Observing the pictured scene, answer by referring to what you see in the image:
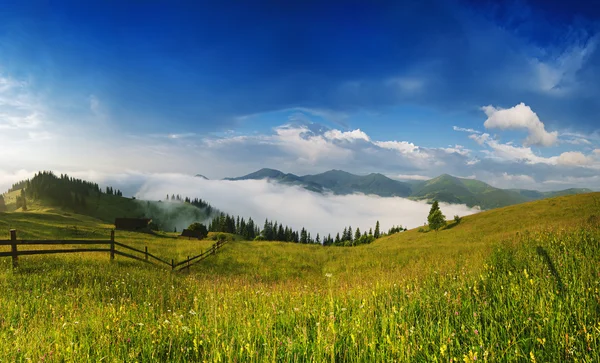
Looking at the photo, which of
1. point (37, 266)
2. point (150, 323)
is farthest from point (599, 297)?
point (37, 266)

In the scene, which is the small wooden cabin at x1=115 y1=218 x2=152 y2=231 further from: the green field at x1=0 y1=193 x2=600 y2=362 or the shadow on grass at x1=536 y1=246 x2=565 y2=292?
the shadow on grass at x1=536 y1=246 x2=565 y2=292

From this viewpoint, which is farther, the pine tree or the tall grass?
the pine tree

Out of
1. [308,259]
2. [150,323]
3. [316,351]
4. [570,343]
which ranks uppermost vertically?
[570,343]

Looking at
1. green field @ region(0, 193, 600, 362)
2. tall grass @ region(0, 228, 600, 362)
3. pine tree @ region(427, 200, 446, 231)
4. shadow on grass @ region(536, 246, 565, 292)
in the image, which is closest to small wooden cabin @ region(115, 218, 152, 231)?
pine tree @ region(427, 200, 446, 231)

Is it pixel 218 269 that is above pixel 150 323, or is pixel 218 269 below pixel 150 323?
below

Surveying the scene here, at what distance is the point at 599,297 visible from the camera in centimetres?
396

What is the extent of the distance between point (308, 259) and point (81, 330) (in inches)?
1063

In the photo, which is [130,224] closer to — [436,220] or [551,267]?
[436,220]

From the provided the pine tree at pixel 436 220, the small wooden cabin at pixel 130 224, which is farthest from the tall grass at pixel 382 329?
the small wooden cabin at pixel 130 224

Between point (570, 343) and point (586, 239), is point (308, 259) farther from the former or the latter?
point (570, 343)

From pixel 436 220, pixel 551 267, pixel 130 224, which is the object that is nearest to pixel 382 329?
pixel 551 267

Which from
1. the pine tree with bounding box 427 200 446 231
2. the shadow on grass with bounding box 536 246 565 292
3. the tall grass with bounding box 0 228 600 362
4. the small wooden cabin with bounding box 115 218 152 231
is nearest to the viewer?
the tall grass with bounding box 0 228 600 362

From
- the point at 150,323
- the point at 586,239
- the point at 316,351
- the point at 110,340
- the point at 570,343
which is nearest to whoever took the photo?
the point at 570,343

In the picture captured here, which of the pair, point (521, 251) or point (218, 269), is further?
point (218, 269)
